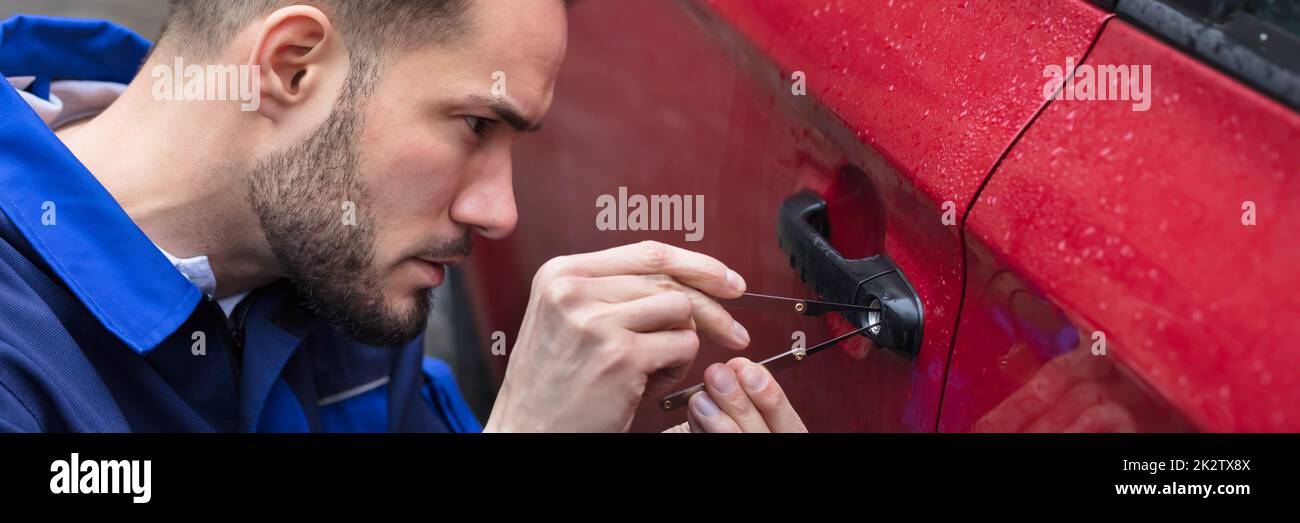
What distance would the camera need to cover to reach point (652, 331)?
1.30 meters

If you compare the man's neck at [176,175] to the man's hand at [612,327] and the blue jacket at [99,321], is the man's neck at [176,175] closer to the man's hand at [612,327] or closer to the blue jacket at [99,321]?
the blue jacket at [99,321]

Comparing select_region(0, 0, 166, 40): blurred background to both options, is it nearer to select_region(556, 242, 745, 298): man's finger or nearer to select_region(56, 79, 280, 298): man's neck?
select_region(56, 79, 280, 298): man's neck

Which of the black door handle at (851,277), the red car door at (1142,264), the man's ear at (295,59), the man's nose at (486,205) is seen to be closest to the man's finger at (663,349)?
the black door handle at (851,277)

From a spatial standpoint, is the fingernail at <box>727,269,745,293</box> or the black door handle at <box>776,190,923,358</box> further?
the fingernail at <box>727,269,745,293</box>

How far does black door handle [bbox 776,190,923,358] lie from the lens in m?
1.20

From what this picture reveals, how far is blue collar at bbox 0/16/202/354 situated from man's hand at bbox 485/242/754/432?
58 cm

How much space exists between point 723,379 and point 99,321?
0.88 meters

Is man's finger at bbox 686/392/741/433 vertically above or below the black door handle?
below

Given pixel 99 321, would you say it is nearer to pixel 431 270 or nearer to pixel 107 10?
pixel 431 270

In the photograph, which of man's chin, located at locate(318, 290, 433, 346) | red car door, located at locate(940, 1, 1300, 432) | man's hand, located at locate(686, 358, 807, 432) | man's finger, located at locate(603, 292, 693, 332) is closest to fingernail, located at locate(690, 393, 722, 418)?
man's hand, located at locate(686, 358, 807, 432)

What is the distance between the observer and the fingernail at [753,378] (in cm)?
130
